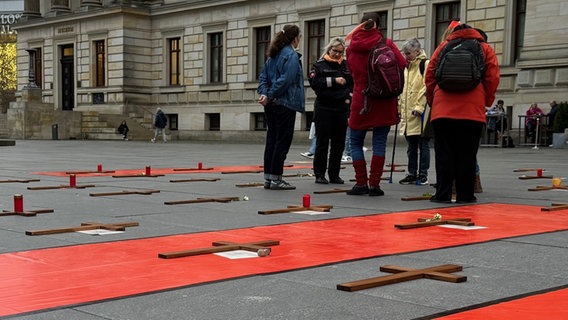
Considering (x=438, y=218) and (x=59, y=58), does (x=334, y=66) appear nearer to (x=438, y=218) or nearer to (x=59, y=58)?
(x=438, y=218)

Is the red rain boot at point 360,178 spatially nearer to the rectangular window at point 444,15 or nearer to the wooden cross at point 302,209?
the wooden cross at point 302,209

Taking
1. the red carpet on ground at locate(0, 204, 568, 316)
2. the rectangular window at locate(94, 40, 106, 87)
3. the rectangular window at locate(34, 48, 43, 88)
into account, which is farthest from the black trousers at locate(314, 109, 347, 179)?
the rectangular window at locate(34, 48, 43, 88)

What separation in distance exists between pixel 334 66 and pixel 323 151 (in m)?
1.19

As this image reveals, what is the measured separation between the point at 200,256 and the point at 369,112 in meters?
4.48

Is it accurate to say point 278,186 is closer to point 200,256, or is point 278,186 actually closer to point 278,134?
point 278,134

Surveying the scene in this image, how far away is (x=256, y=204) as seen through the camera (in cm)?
788

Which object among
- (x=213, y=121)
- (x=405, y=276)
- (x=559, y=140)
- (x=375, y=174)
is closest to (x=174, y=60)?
(x=213, y=121)

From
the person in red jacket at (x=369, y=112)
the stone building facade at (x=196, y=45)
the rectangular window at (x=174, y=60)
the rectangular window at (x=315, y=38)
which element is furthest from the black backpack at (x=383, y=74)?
the rectangular window at (x=174, y=60)

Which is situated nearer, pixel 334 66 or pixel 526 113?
pixel 334 66

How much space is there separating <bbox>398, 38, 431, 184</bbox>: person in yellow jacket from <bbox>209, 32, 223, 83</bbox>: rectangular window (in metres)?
30.8

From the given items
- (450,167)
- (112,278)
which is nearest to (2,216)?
(112,278)

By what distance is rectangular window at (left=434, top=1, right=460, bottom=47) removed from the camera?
30.9 meters

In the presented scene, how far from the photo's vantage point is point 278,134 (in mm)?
9539

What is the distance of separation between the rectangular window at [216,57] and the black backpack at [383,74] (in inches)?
1280
